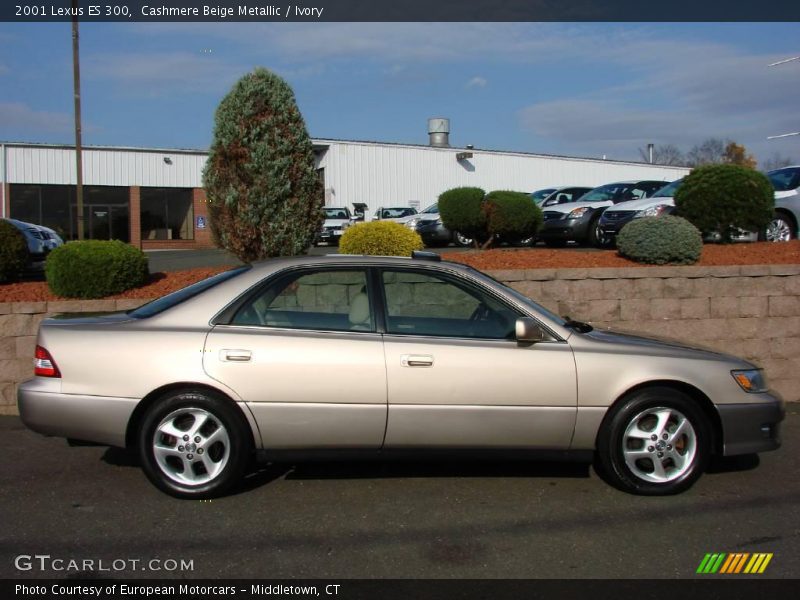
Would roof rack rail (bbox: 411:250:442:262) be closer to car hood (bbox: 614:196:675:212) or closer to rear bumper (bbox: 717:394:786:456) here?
rear bumper (bbox: 717:394:786:456)

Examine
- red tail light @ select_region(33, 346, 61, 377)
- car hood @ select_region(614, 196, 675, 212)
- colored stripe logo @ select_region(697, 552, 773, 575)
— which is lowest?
colored stripe logo @ select_region(697, 552, 773, 575)

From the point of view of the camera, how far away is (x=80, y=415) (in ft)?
16.1

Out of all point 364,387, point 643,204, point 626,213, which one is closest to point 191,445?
point 364,387

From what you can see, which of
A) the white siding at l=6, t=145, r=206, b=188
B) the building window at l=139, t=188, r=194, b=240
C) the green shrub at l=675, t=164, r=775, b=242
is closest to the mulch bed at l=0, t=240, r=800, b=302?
the green shrub at l=675, t=164, r=775, b=242

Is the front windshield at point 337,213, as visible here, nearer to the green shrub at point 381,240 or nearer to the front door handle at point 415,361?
the green shrub at point 381,240

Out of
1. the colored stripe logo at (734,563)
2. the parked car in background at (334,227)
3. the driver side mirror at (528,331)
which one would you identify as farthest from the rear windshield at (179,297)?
the parked car in background at (334,227)

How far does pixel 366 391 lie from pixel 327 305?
2.40 ft

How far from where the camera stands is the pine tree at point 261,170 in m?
9.19

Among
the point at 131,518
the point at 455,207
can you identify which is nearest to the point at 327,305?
the point at 131,518

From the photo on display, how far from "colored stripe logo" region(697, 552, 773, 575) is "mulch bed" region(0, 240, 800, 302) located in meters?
5.34

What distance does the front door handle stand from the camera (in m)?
4.95

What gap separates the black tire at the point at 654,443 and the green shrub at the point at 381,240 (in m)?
4.67

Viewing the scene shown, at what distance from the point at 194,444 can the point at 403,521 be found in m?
1.34

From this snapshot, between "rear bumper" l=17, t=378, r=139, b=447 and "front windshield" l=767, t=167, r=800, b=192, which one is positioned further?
"front windshield" l=767, t=167, r=800, b=192
